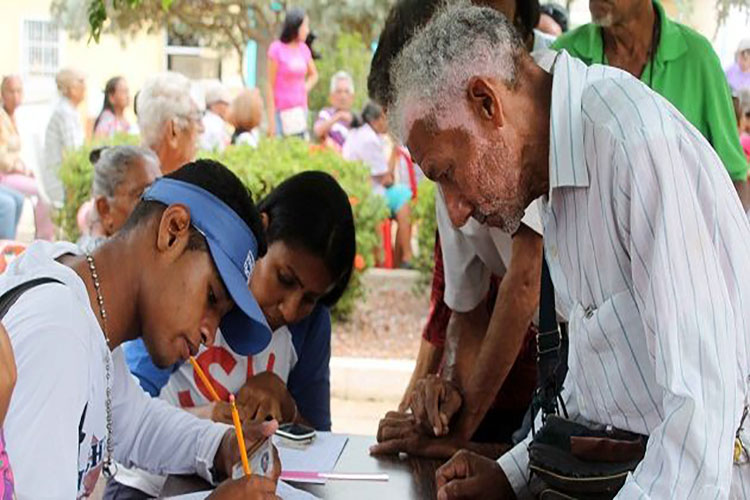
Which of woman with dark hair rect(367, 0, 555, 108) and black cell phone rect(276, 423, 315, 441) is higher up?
woman with dark hair rect(367, 0, 555, 108)

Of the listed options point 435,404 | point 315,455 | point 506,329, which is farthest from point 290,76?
point 315,455

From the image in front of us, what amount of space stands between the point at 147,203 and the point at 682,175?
0.96 meters

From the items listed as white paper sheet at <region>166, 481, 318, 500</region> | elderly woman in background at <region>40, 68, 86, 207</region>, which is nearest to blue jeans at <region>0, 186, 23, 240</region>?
elderly woman in background at <region>40, 68, 86, 207</region>

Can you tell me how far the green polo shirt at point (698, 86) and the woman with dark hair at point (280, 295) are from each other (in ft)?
2.88

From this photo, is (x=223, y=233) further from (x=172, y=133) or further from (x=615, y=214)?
(x=172, y=133)

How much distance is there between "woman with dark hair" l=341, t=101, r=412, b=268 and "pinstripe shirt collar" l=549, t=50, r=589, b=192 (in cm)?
750

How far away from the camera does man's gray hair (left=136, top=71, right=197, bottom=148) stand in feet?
17.8

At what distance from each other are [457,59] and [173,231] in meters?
0.58

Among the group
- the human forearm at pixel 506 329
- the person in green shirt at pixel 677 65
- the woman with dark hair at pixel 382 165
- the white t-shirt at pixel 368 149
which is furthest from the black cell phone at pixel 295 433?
the white t-shirt at pixel 368 149

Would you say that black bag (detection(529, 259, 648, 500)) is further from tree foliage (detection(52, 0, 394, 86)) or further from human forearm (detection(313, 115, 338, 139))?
tree foliage (detection(52, 0, 394, 86))

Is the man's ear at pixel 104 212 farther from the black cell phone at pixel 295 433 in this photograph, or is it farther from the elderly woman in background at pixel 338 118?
the elderly woman in background at pixel 338 118

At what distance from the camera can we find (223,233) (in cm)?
208

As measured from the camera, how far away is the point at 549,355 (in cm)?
221

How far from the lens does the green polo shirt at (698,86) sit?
3.31 metres
